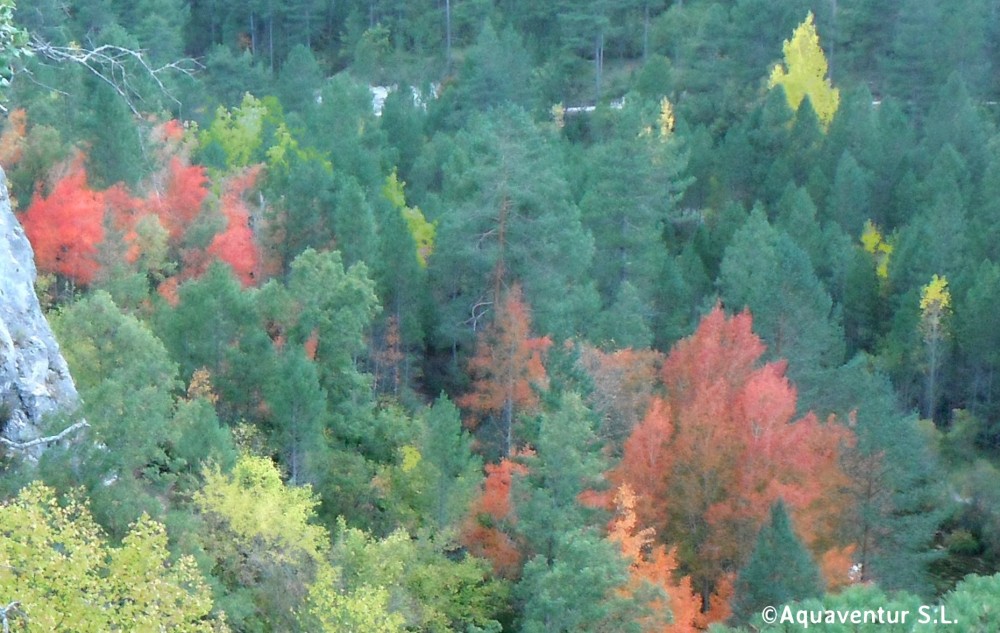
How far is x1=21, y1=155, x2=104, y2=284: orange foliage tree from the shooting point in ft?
110

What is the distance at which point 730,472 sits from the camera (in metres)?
33.0

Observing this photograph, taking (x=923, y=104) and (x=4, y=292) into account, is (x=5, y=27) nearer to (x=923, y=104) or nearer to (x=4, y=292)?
(x=4, y=292)

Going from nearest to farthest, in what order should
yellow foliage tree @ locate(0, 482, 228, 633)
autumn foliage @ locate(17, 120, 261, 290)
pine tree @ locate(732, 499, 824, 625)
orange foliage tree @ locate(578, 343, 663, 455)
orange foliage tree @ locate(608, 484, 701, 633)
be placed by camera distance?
1. yellow foliage tree @ locate(0, 482, 228, 633)
2. pine tree @ locate(732, 499, 824, 625)
3. orange foliage tree @ locate(608, 484, 701, 633)
4. orange foliage tree @ locate(578, 343, 663, 455)
5. autumn foliage @ locate(17, 120, 261, 290)

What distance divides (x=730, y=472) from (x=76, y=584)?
2239cm

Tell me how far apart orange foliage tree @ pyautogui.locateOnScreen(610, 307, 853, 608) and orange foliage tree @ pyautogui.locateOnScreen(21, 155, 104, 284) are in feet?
51.4

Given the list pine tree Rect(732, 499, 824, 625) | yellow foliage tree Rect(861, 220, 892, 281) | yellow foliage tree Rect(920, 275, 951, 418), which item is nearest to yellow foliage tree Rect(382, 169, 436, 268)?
yellow foliage tree Rect(920, 275, 951, 418)

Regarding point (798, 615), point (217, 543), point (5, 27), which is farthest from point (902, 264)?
point (5, 27)

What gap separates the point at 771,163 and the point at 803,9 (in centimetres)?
1596

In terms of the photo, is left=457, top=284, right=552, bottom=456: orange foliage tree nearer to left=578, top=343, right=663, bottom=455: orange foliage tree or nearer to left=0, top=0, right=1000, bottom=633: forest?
left=0, top=0, right=1000, bottom=633: forest

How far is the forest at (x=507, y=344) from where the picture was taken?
73.7 ft

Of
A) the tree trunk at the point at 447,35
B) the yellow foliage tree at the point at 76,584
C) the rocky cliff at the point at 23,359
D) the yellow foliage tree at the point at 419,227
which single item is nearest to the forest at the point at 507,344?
the yellow foliage tree at the point at 76,584

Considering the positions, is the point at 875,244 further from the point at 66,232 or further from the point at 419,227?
the point at 66,232

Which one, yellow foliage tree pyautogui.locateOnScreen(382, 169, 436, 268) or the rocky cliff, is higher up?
the rocky cliff

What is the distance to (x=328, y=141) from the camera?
166ft
